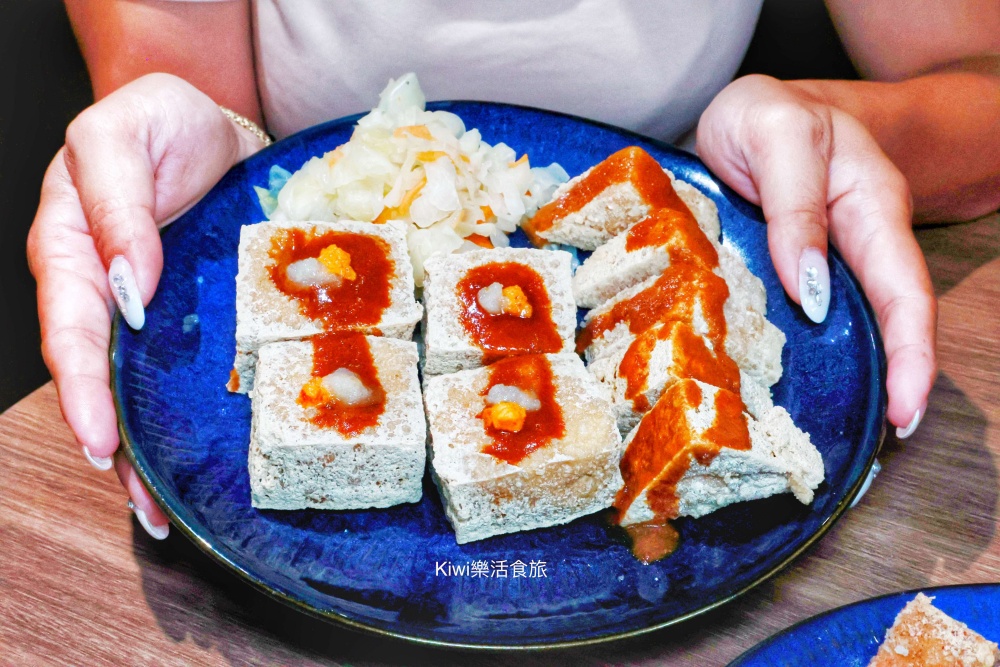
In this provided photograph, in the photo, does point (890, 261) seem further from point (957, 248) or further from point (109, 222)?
point (109, 222)

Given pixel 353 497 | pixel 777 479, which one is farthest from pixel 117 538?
pixel 777 479

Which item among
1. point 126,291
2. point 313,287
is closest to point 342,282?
point 313,287

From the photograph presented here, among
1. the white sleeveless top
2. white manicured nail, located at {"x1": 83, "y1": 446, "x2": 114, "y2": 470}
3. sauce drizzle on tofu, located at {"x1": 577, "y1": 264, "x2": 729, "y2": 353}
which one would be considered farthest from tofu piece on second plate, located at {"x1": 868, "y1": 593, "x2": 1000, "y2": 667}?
the white sleeveless top

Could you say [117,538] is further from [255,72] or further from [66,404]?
[255,72]

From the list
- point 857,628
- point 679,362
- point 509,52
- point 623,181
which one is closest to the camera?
point 857,628

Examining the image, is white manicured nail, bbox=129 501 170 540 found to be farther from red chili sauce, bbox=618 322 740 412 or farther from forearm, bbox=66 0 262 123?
forearm, bbox=66 0 262 123

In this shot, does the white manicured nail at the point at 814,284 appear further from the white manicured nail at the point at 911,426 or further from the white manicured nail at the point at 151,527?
the white manicured nail at the point at 151,527
